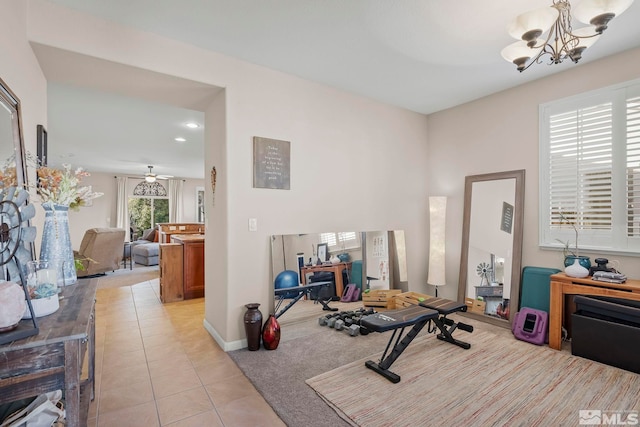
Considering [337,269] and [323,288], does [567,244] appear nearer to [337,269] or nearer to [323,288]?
[337,269]

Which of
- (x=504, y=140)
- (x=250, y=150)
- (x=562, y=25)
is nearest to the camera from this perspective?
(x=562, y=25)

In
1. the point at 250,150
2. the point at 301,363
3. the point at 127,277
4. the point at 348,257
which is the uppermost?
the point at 250,150

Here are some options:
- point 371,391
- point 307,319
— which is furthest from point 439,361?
point 307,319

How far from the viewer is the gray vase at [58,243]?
5.71 feet

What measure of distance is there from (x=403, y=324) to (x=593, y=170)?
8.45 ft

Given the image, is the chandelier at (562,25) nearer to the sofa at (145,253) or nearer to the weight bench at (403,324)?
the weight bench at (403,324)

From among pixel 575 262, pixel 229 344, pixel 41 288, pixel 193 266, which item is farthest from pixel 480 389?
pixel 193 266

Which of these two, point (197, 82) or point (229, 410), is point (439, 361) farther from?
point (197, 82)

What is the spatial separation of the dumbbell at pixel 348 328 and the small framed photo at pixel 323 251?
726mm

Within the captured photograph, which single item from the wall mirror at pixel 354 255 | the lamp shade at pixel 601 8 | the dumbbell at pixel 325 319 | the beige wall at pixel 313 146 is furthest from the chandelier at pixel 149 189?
the lamp shade at pixel 601 8

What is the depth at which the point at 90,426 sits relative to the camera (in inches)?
74.0

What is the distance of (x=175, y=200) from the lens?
34.6 ft

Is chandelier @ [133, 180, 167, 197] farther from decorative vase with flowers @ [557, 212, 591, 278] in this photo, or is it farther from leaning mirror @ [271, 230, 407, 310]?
decorative vase with flowers @ [557, 212, 591, 278]

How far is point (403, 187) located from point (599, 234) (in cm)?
218
